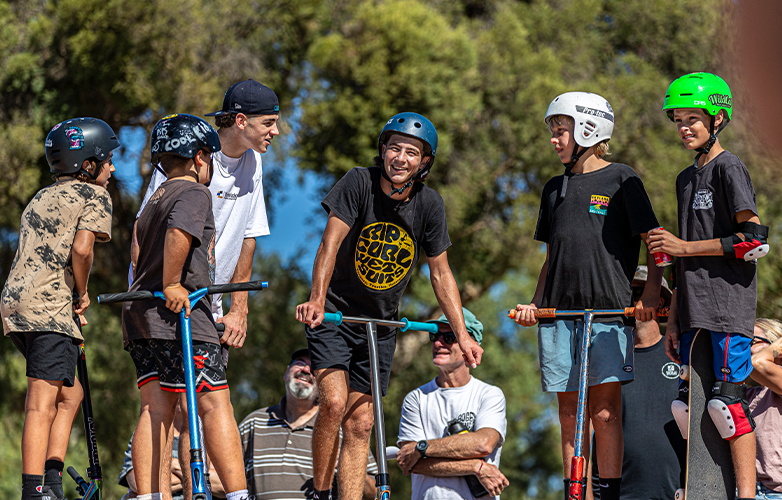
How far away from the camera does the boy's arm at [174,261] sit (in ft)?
13.3

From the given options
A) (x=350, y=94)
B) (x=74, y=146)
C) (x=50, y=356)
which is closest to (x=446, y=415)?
(x=50, y=356)

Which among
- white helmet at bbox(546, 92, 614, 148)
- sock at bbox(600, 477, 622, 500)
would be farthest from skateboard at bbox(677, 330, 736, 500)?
white helmet at bbox(546, 92, 614, 148)

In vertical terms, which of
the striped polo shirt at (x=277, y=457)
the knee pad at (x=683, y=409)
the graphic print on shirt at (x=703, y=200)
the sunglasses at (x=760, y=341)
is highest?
the graphic print on shirt at (x=703, y=200)

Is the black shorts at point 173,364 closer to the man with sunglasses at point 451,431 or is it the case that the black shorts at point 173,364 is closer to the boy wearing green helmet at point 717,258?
the man with sunglasses at point 451,431

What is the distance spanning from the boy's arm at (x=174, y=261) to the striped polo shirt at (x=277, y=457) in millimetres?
2346

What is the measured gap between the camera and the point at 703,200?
4.47 metres

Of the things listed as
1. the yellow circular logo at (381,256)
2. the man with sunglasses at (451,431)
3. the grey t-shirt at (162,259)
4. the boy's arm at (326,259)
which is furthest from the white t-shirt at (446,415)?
the grey t-shirt at (162,259)

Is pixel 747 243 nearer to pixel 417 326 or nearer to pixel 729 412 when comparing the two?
pixel 729 412

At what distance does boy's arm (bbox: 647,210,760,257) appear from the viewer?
426 cm

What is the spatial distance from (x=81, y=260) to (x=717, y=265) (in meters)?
3.76

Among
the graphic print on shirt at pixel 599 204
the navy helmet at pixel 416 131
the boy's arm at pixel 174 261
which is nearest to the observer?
the boy's arm at pixel 174 261

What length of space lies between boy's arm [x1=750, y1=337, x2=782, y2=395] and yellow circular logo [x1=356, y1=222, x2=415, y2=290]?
227cm

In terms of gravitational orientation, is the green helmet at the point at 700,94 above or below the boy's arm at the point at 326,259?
above

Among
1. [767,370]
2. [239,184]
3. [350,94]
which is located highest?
[350,94]
